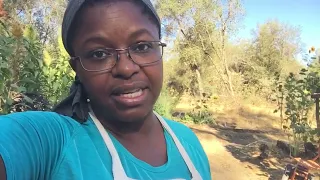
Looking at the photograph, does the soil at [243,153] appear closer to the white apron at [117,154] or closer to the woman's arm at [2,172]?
the white apron at [117,154]

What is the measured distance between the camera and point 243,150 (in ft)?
24.4

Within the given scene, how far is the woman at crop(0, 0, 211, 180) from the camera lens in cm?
81

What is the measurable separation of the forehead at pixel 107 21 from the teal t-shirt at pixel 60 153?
0.70ft

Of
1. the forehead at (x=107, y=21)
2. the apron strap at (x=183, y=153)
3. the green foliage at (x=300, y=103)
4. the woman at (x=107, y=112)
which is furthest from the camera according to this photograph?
the green foliage at (x=300, y=103)

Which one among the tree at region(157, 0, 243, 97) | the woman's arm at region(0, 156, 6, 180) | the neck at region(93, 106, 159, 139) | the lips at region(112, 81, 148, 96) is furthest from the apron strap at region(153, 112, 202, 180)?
the tree at region(157, 0, 243, 97)

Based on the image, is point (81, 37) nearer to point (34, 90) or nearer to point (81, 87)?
point (81, 87)

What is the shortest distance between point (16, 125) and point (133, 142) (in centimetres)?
33

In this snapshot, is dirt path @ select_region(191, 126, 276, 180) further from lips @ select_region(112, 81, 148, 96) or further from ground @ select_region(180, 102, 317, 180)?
lips @ select_region(112, 81, 148, 96)

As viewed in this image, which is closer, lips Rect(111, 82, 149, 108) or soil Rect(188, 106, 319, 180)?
lips Rect(111, 82, 149, 108)

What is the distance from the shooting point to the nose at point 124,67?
3.00 ft

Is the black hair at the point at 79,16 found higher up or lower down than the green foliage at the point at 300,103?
higher up

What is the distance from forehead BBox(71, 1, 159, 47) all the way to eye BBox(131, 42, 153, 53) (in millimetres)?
34

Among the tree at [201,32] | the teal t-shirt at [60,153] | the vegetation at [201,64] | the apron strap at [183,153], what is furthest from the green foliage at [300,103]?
the tree at [201,32]

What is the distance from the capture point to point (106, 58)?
923 mm
